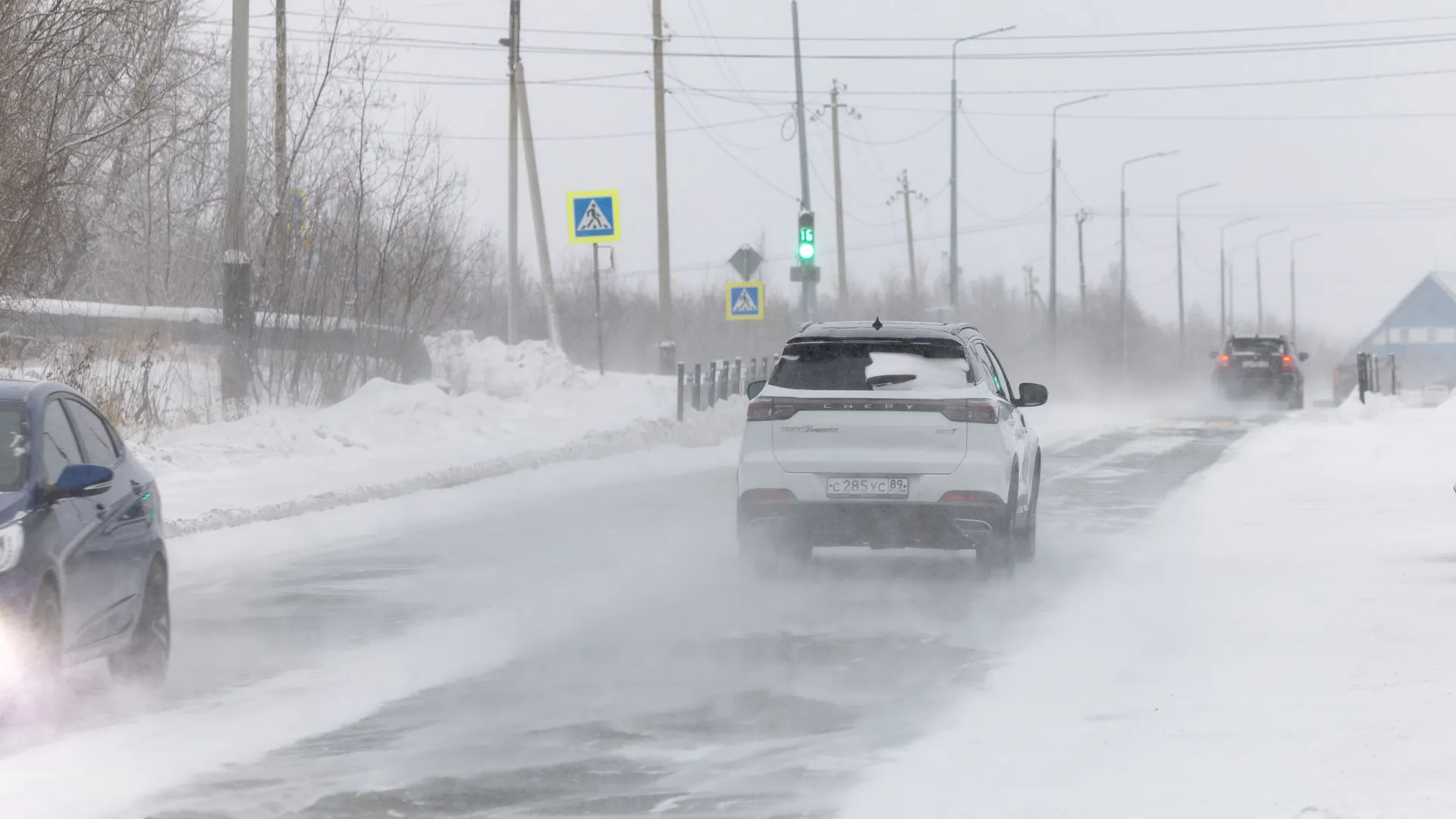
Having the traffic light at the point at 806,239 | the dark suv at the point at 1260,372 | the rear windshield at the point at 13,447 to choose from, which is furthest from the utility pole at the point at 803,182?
the rear windshield at the point at 13,447

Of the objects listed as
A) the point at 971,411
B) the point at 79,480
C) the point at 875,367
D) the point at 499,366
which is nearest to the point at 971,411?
the point at 971,411

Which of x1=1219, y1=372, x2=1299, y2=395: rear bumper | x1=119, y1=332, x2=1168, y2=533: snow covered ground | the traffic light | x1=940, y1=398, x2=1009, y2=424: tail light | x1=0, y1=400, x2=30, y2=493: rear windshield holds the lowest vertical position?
x1=1219, y1=372, x2=1299, y2=395: rear bumper

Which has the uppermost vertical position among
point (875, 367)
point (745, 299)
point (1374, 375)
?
point (745, 299)

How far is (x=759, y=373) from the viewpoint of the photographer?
39406 millimetres

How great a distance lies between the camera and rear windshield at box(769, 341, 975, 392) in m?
13.0

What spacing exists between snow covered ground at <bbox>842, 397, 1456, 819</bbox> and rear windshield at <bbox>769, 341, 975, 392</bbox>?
1673 mm

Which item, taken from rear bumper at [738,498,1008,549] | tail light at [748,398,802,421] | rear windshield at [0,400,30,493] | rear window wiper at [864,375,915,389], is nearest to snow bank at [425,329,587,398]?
tail light at [748,398,802,421]

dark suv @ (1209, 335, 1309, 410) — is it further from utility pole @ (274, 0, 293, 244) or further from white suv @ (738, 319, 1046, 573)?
white suv @ (738, 319, 1046, 573)

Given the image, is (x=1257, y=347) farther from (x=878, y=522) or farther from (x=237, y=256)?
(x=878, y=522)

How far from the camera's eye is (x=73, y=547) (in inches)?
312

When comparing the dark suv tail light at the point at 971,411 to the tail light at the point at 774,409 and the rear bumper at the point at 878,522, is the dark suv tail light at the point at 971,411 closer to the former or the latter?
the rear bumper at the point at 878,522

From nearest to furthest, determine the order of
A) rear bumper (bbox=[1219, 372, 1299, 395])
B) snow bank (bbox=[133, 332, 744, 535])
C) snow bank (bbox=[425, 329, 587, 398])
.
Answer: snow bank (bbox=[133, 332, 744, 535]) < snow bank (bbox=[425, 329, 587, 398]) < rear bumper (bbox=[1219, 372, 1299, 395])

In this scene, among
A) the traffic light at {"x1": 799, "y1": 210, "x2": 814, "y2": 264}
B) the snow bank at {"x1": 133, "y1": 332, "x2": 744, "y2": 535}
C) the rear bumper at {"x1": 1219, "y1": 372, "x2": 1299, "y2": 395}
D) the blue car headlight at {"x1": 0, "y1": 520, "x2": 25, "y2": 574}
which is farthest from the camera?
the rear bumper at {"x1": 1219, "y1": 372, "x2": 1299, "y2": 395}

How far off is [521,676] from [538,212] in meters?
39.9
